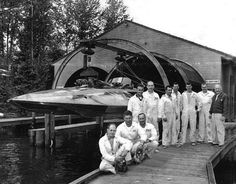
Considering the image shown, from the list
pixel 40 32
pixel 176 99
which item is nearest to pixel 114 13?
pixel 40 32

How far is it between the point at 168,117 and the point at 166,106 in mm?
362

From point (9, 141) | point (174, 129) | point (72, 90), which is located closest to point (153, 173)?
point (174, 129)

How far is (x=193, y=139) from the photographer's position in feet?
33.4

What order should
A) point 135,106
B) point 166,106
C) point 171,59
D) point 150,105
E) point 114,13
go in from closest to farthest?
point 135,106 → point 150,105 → point 166,106 → point 171,59 → point 114,13

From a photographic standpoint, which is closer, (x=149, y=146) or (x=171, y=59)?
(x=149, y=146)

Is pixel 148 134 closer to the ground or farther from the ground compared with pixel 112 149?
farther from the ground

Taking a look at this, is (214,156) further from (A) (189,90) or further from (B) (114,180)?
(B) (114,180)

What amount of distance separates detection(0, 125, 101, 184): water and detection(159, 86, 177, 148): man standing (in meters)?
2.53

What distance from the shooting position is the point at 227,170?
→ 11305mm

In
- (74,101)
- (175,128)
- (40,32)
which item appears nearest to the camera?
(175,128)

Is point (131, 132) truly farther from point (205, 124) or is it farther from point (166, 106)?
point (205, 124)

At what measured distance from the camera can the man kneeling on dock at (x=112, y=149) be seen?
6277 mm

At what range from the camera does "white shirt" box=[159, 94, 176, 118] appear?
360 inches

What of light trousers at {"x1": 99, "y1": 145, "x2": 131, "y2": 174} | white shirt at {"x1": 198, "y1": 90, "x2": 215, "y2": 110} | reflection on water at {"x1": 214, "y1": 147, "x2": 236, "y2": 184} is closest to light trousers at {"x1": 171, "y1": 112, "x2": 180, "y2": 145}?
white shirt at {"x1": 198, "y1": 90, "x2": 215, "y2": 110}
